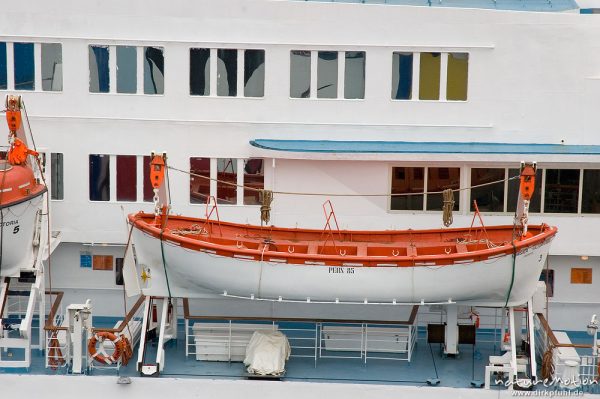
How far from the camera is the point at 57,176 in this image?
724 inches

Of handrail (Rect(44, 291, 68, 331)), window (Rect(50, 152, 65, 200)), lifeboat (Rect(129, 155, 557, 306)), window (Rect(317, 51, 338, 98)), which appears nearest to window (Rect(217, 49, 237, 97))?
window (Rect(317, 51, 338, 98))

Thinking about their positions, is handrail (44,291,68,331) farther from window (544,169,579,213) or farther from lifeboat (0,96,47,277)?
window (544,169,579,213)

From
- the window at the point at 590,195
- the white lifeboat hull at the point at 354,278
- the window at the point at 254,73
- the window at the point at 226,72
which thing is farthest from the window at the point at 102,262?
the window at the point at 590,195

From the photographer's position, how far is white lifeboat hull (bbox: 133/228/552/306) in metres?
16.3

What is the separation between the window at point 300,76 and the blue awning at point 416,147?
0.79 m

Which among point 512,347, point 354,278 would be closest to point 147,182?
point 354,278

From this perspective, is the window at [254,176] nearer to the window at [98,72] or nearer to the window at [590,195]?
the window at [98,72]

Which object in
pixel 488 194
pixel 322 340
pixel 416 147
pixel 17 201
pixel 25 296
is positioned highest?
pixel 416 147

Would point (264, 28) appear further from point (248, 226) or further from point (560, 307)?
point (560, 307)

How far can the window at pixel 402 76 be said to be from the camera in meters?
18.1

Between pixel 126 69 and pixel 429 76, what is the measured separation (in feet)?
15.4

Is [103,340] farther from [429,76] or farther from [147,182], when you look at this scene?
[429,76]

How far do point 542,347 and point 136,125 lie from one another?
7.00m

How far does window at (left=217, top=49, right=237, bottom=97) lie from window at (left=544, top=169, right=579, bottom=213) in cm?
503
